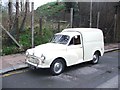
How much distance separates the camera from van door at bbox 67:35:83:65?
8336mm

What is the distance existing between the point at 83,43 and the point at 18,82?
3.44 meters

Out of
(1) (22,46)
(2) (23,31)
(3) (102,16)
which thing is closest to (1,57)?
(1) (22,46)

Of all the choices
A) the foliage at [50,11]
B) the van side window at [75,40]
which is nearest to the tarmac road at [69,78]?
the van side window at [75,40]

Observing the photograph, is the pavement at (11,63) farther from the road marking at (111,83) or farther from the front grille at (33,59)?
the road marking at (111,83)

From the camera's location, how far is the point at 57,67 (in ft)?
25.9

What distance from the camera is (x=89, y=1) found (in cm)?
1833

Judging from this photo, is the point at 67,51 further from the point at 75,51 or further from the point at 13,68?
the point at 13,68

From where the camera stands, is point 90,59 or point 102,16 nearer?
point 90,59

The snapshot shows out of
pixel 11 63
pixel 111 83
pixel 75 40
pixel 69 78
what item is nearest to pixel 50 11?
pixel 11 63

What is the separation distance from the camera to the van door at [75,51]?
8336mm

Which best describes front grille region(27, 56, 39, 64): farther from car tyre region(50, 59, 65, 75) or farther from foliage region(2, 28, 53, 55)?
foliage region(2, 28, 53, 55)

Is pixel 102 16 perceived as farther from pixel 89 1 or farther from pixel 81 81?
pixel 81 81

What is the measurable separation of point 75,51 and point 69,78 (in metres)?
1.47

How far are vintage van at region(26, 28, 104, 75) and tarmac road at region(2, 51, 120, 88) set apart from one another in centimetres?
38
